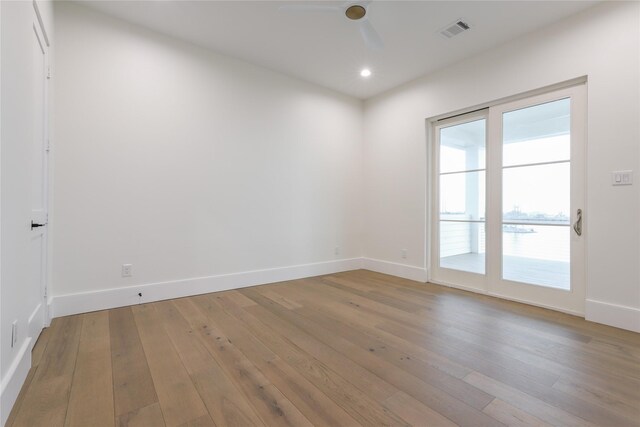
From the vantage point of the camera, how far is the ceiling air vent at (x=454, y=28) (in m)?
2.94

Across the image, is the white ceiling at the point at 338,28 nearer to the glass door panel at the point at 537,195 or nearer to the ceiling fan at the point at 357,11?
the ceiling fan at the point at 357,11

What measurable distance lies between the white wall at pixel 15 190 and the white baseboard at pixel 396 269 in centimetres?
396

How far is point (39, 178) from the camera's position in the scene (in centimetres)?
229

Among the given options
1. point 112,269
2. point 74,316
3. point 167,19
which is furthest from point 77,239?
point 167,19

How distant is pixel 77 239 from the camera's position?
8.93 feet

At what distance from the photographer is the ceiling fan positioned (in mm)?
2512

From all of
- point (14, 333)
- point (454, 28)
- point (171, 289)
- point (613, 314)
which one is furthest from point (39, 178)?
point (613, 314)

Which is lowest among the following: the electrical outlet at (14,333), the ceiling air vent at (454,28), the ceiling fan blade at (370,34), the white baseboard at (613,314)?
the white baseboard at (613,314)

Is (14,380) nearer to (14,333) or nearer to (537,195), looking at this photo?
(14,333)

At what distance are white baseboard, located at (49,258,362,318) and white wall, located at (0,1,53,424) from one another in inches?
30.9

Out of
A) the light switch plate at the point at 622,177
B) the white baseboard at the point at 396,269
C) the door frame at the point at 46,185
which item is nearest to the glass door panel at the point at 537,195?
the light switch plate at the point at 622,177

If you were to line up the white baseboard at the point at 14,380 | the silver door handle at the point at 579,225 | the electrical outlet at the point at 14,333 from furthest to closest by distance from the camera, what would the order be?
the silver door handle at the point at 579,225
the electrical outlet at the point at 14,333
the white baseboard at the point at 14,380

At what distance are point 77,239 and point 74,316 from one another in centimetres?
71

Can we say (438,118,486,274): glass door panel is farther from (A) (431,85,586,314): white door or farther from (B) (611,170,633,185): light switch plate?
(B) (611,170,633,185): light switch plate
